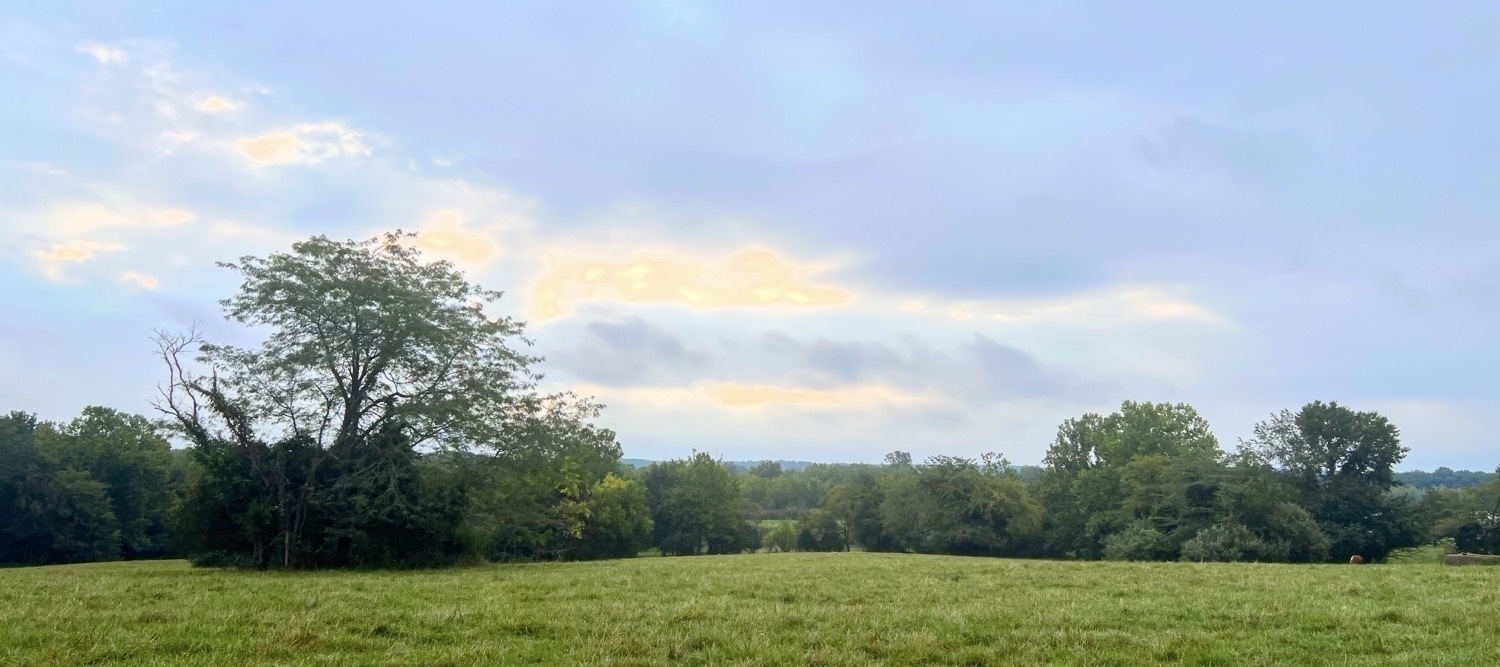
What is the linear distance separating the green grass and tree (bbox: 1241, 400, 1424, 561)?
1772 inches

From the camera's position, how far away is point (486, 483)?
3152cm

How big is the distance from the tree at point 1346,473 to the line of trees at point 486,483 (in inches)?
5.3

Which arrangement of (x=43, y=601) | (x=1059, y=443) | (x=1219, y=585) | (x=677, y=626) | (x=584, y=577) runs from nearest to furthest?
1. (x=677, y=626)
2. (x=43, y=601)
3. (x=1219, y=585)
4. (x=584, y=577)
5. (x=1059, y=443)

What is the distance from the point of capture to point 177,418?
2814cm

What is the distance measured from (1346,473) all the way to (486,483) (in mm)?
57227

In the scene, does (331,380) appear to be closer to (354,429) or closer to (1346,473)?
(354,429)

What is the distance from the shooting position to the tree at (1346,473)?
180 ft

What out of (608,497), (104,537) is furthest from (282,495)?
(104,537)

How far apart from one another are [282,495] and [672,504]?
6216 centimetres

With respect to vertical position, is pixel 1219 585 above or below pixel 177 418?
below

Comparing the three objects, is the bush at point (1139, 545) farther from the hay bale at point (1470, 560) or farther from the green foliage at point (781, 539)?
the green foliage at point (781, 539)

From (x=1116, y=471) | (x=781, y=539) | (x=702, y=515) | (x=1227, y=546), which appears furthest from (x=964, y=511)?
(x=1227, y=546)

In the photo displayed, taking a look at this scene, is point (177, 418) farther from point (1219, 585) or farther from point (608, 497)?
point (608, 497)

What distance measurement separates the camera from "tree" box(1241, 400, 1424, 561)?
180 ft
